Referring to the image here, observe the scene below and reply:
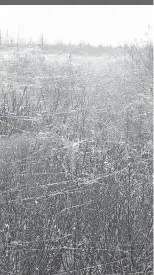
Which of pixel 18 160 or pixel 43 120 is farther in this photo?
pixel 43 120

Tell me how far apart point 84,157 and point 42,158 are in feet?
3.08

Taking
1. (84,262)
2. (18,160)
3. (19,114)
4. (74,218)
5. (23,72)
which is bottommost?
(84,262)

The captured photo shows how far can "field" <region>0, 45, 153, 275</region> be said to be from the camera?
15.4 ft

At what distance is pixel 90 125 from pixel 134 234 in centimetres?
493

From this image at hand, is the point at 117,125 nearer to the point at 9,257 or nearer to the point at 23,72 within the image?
the point at 23,72

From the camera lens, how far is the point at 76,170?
Result: 22.5 feet

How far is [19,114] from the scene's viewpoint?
9.52 metres

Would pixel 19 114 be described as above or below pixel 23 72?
below

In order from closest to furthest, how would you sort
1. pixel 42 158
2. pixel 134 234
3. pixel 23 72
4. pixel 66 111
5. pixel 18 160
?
pixel 134 234, pixel 18 160, pixel 42 158, pixel 66 111, pixel 23 72

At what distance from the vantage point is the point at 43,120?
946 cm

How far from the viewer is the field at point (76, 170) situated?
470 centimetres

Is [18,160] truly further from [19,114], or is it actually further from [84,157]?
[19,114]

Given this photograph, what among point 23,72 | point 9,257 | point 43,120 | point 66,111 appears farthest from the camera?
point 23,72

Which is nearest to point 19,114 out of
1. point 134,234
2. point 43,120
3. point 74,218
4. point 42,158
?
point 43,120
